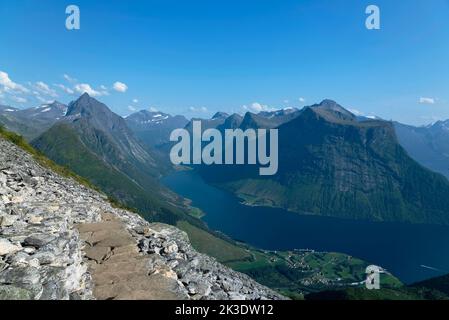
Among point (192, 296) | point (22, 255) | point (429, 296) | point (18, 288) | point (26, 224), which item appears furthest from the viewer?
point (429, 296)

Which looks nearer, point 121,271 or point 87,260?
point 121,271

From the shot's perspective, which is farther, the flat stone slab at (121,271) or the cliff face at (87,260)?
the flat stone slab at (121,271)

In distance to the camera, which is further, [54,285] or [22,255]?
[22,255]

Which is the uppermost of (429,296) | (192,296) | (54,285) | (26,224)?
(26,224)

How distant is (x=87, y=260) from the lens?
2392cm

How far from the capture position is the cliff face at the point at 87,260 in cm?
1864

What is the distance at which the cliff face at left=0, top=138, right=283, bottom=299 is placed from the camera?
18.6 metres

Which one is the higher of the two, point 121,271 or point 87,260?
point 87,260

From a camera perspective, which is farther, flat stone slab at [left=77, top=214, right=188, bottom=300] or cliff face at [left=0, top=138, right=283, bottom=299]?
flat stone slab at [left=77, top=214, right=188, bottom=300]
